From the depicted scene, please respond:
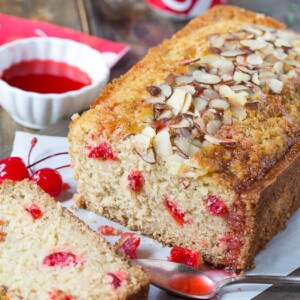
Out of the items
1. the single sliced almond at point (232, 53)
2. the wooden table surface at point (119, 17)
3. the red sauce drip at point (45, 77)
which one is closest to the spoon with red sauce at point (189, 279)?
the single sliced almond at point (232, 53)

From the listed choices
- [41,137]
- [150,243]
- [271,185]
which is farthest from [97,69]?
[271,185]

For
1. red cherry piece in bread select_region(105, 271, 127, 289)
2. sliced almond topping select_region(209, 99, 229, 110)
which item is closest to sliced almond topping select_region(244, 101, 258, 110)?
sliced almond topping select_region(209, 99, 229, 110)

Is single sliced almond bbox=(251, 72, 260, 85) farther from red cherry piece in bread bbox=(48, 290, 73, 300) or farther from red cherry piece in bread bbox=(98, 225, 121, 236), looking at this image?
red cherry piece in bread bbox=(48, 290, 73, 300)

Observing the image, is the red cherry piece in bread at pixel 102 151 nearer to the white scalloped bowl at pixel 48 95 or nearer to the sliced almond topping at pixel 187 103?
the sliced almond topping at pixel 187 103

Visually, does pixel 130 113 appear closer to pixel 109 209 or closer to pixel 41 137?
pixel 109 209

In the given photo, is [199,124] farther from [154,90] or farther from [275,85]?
[275,85]

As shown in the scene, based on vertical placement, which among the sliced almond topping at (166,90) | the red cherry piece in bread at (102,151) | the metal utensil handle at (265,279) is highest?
the sliced almond topping at (166,90)
